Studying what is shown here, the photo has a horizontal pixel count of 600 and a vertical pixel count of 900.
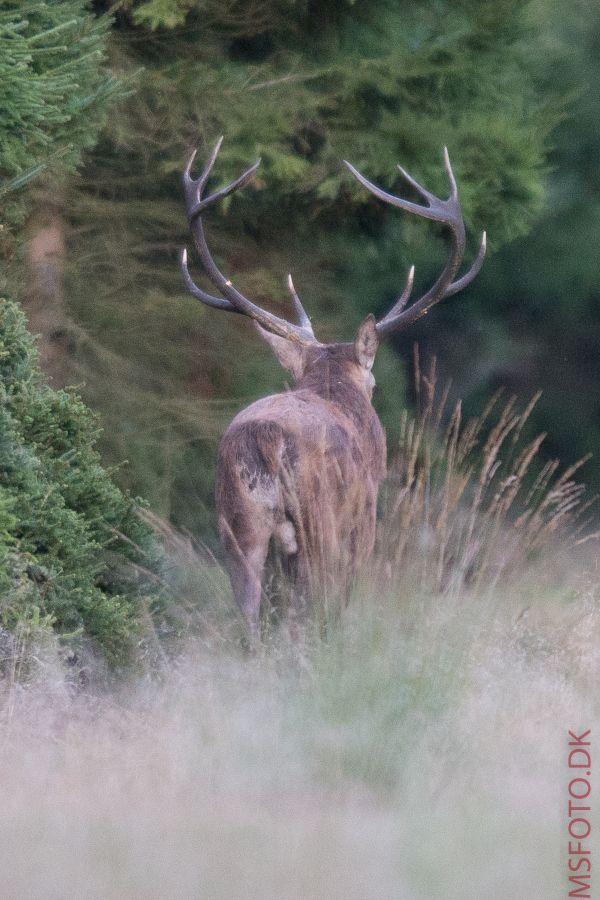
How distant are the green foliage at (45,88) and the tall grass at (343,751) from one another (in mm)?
2176

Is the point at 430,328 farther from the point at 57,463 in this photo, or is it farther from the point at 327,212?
the point at 57,463

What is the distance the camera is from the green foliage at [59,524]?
6996 mm

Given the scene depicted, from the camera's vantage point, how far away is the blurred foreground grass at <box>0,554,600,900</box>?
454 centimetres

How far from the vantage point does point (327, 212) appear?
1199cm

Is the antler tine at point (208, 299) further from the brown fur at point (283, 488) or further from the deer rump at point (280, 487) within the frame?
the deer rump at point (280, 487)

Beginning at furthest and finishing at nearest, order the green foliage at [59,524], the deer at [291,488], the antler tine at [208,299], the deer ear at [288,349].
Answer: the antler tine at [208,299], the deer ear at [288,349], the deer at [291,488], the green foliage at [59,524]

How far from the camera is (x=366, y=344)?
29.6ft

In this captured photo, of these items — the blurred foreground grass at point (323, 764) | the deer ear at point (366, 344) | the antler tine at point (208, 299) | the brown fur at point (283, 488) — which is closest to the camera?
the blurred foreground grass at point (323, 764)

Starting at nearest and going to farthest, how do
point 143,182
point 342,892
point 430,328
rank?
point 342,892 < point 143,182 < point 430,328

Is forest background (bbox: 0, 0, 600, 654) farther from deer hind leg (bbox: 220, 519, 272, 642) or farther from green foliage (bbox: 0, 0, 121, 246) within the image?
deer hind leg (bbox: 220, 519, 272, 642)

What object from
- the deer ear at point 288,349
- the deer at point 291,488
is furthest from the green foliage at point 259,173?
the deer at point 291,488

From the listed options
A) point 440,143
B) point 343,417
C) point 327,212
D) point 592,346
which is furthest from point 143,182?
point 592,346

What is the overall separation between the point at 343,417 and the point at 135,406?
3961 millimetres

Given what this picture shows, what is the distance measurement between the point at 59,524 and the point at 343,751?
2551 millimetres
